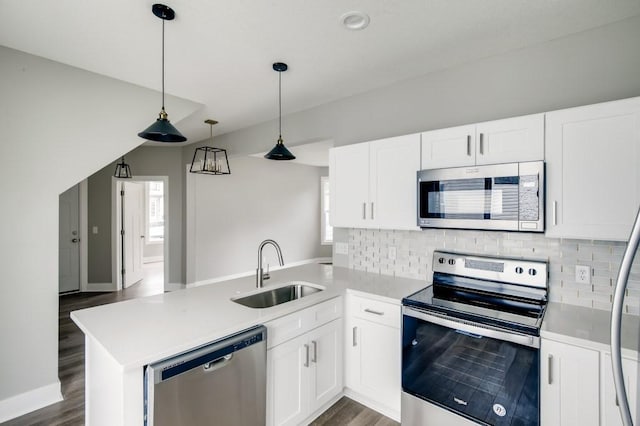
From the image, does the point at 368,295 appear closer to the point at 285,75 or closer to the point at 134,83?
the point at 285,75

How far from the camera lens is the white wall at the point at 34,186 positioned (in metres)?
2.33

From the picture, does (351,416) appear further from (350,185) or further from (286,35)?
(286,35)

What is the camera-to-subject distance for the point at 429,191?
88.6 inches

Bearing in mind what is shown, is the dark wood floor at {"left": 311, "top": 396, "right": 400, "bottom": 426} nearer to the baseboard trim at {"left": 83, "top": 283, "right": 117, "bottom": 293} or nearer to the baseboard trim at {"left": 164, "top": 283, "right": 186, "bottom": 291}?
the baseboard trim at {"left": 164, "top": 283, "right": 186, "bottom": 291}

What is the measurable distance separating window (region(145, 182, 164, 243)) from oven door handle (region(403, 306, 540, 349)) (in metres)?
8.40

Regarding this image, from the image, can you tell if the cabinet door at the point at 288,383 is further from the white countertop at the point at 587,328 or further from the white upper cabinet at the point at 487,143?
the white upper cabinet at the point at 487,143

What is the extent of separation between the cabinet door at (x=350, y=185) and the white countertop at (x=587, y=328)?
1.41 m

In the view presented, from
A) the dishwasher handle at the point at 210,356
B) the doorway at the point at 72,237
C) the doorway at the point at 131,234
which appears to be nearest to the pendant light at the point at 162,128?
the dishwasher handle at the point at 210,356

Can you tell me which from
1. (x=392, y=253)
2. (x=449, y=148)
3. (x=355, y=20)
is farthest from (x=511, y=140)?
(x=392, y=253)

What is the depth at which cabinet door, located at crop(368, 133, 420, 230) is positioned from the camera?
2.39 m

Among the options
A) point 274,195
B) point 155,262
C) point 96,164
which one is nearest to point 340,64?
point 96,164

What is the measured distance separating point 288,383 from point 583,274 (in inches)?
77.9

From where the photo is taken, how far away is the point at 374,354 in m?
2.29

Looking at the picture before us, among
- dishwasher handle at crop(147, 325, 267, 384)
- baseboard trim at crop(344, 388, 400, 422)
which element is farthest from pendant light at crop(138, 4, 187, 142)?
baseboard trim at crop(344, 388, 400, 422)
